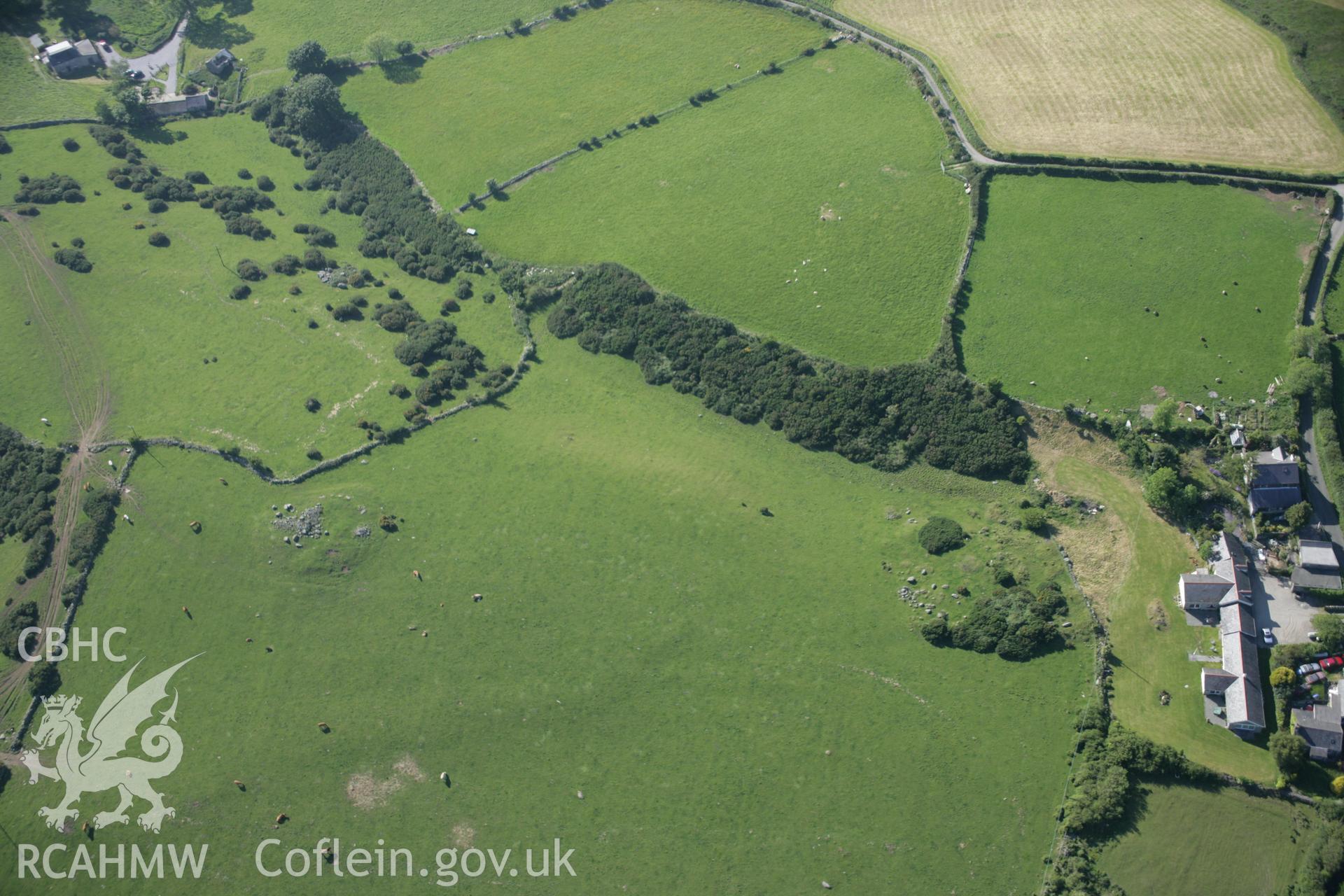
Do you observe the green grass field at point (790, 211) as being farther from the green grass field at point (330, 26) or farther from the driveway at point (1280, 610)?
the green grass field at point (330, 26)

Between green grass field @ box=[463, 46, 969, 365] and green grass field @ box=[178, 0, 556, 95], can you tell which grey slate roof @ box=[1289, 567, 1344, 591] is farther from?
green grass field @ box=[178, 0, 556, 95]

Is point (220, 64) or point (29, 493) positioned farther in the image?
point (220, 64)

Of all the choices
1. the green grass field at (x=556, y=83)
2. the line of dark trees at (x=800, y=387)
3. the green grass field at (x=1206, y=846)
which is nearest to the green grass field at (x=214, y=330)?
the line of dark trees at (x=800, y=387)

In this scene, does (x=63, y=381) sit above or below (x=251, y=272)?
below

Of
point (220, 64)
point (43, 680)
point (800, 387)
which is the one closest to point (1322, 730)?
point (800, 387)

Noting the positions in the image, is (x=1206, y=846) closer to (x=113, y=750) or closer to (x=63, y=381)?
(x=113, y=750)

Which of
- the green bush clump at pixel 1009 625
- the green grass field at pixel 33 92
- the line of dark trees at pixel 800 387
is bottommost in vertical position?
the green grass field at pixel 33 92

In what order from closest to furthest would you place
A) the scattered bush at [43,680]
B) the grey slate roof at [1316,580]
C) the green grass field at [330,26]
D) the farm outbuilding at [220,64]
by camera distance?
the grey slate roof at [1316,580]
the scattered bush at [43,680]
the farm outbuilding at [220,64]
the green grass field at [330,26]
